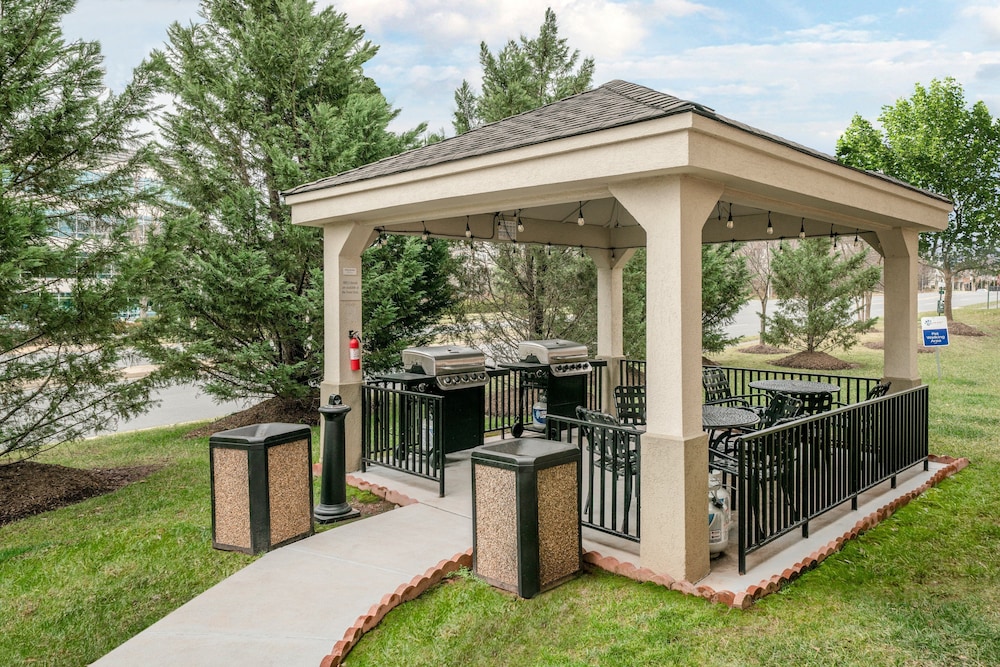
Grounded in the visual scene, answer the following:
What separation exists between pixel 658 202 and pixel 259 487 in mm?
3171

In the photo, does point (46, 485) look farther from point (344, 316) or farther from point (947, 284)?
point (947, 284)

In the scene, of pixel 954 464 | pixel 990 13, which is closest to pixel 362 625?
pixel 954 464

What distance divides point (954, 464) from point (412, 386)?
570cm

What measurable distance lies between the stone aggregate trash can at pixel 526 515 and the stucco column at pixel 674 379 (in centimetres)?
50

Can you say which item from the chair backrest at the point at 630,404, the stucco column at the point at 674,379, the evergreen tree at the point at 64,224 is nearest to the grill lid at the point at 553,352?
the chair backrest at the point at 630,404

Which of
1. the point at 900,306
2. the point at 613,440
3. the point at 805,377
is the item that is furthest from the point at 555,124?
the point at 805,377

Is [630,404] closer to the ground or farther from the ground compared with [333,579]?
farther from the ground

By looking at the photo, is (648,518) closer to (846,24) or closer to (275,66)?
(275,66)

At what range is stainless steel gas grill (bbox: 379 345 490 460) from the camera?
20.2 ft

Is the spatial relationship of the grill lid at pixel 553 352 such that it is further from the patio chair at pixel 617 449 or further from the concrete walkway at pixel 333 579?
the patio chair at pixel 617 449

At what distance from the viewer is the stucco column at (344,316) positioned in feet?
20.9

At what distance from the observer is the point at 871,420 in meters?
5.55

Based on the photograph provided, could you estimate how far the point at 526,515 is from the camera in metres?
3.71

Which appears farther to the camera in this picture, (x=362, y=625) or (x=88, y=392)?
(x=88, y=392)
